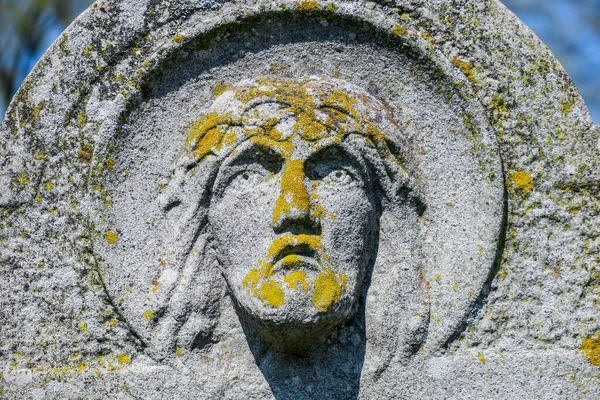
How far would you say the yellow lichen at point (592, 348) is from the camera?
2.49 m

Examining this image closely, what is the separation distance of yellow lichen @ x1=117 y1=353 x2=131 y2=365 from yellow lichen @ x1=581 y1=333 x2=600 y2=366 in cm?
148

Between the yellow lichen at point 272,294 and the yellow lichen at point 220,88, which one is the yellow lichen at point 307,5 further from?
the yellow lichen at point 272,294

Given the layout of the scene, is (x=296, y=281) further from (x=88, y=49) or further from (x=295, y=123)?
(x=88, y=49)

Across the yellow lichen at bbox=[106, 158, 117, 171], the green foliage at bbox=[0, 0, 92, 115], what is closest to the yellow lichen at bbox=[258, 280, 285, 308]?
the yellow lichen at bbox=[106, 158, 117, 171]

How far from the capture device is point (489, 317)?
99.0 inches

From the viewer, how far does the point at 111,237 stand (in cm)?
252

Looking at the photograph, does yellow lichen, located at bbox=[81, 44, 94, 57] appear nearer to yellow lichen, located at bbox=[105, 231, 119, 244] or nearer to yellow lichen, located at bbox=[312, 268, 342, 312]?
yellow lichen, located at bbox=[105, 231, 119, 244]

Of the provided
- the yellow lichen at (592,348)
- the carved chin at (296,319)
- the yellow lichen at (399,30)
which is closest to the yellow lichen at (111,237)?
the carved chin at (296,319)

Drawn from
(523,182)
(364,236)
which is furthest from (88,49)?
(523,182)

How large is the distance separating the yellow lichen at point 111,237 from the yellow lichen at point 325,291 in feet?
2.31

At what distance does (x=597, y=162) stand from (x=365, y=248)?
812mm

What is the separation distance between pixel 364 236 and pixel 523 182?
560mm

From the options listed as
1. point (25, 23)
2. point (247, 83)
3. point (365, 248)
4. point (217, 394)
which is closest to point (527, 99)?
point (365, 248)

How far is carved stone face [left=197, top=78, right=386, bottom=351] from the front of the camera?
7.47ft
